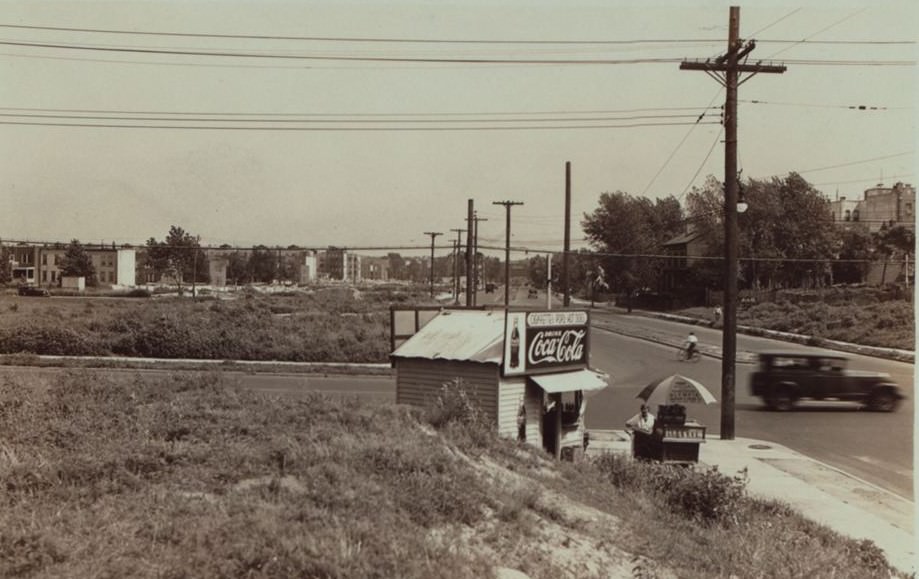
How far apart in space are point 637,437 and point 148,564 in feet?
38.0

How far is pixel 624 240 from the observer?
81250mm

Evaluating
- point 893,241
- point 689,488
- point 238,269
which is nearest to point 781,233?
point 893,241

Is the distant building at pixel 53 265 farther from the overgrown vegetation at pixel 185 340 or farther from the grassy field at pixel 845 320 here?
the grassy field at pixel 845 320

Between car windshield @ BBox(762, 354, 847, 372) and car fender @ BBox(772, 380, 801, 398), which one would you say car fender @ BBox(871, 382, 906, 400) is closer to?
car windshield @ BBox(762, 354, 847, 372)

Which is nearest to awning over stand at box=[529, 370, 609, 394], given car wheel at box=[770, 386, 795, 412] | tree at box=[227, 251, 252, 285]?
car wheel at box=[770, 386, 795, 412]

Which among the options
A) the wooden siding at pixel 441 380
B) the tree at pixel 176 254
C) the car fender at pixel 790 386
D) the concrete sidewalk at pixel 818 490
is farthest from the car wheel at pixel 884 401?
the tree at pixel 176 254

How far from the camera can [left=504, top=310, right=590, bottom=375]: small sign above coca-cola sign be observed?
15.1 metres

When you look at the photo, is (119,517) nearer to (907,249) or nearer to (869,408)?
(869,408)

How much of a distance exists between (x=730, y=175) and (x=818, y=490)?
902 centimetres

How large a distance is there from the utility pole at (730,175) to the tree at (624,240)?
58008 mm

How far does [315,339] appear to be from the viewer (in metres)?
35.9

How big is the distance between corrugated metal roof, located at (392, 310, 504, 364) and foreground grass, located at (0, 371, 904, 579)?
201 centimetres

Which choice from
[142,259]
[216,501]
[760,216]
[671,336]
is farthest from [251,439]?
[142,259]

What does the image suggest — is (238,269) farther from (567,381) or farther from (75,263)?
(567,381)
